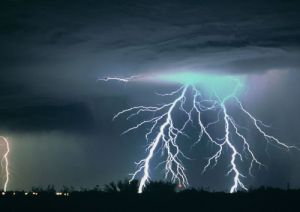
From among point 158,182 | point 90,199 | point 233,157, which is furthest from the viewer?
point 233,157

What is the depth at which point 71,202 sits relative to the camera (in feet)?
60.0

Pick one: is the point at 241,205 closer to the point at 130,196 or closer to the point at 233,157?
the point at 130,196

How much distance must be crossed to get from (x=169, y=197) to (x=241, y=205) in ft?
7.51

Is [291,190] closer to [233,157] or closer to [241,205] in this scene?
[241,205]

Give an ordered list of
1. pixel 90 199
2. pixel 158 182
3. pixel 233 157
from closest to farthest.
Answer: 1. pixel 90 199
2. pixel 158 182
3. pixel 233 157

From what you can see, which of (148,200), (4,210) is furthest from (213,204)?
(4,210)

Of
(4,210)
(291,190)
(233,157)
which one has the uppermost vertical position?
(233,157)

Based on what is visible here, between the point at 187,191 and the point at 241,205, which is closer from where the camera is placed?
the point at 241,205

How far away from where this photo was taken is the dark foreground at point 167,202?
1727cm

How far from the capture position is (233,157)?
95.6 feet

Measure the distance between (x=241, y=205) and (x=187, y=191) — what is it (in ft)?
7.07

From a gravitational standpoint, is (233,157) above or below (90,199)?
above

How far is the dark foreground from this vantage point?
17.3m

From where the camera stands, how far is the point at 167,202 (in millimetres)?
17844
